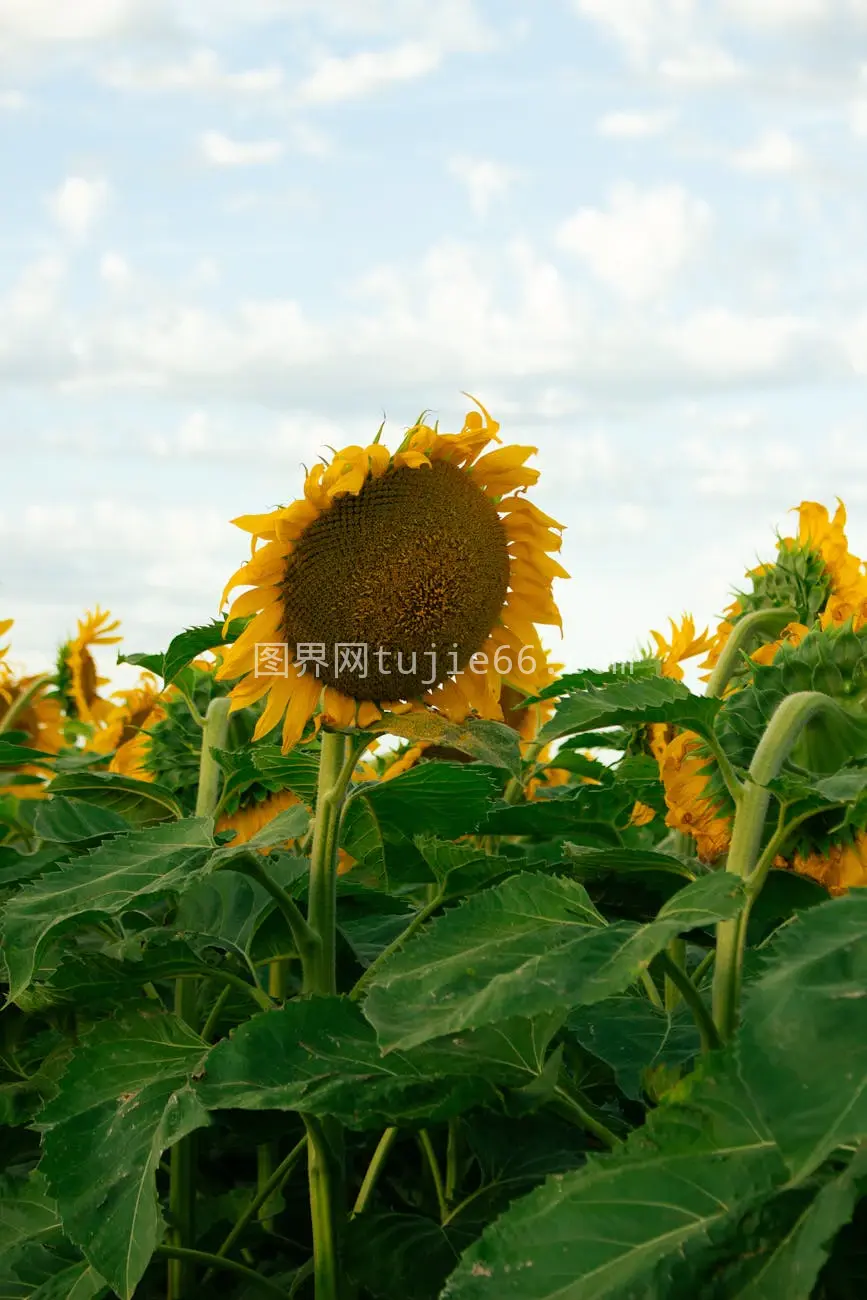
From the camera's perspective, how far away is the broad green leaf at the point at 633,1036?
4.39 feet

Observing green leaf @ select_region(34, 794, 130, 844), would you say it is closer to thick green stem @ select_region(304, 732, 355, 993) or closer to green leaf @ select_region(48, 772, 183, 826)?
green leaf @ select_region(48, 772, 183, 826)

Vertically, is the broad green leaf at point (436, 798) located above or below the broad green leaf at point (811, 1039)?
above

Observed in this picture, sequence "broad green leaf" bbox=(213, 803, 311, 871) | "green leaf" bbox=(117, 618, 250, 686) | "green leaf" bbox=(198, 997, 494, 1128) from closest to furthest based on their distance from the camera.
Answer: "green leaf" bbox=(198, 997, 494, 1128) → "broad green leaf" bbox=(213, 803, 311, 871) → "green leaf" bbox=(117, 618, 250, 686)

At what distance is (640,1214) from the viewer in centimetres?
94

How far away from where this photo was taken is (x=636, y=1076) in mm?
1336

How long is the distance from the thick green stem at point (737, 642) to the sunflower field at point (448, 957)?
1cm

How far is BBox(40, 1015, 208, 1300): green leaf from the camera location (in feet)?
4.26

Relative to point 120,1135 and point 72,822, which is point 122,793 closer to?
point 72,822

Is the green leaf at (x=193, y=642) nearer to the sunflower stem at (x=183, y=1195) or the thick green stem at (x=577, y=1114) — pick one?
the sunflower stem at (x=183, y=1195)

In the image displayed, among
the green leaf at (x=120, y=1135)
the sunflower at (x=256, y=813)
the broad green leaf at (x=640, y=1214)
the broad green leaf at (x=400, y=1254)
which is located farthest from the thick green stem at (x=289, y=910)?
the sunflower at (x=256, y=813)

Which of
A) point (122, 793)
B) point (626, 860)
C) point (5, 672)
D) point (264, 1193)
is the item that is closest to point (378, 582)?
point (122, 793)

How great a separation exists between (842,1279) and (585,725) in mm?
497

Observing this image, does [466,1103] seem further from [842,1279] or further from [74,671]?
[74,671]

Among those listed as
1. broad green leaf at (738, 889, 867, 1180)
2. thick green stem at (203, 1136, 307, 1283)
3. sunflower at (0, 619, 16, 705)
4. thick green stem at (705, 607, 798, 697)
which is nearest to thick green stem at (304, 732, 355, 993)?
thick green stem at (203, 1136, 307, 1283)
